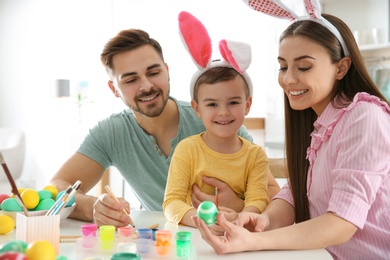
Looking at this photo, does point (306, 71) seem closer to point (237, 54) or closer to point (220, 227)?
point (237, 54)

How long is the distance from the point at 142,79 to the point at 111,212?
751 millimetres

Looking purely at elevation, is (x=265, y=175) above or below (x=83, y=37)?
below

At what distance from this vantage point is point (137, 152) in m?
2.18

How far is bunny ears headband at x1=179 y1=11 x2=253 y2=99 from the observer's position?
1.71 m

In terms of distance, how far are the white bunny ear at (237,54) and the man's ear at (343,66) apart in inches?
12.1

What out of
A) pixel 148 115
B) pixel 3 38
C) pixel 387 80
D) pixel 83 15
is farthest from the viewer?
pixel 3 38

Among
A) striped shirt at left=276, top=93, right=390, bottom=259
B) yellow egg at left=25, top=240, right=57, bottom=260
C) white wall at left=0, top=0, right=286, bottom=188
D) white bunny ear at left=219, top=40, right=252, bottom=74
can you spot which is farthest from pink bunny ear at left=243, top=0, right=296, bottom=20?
white wall at left=0, top=0, right=286, bottom=188

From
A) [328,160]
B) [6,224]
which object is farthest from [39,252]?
[328,160]

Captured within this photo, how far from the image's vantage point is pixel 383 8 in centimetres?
421

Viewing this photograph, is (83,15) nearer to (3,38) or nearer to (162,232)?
(3,38)

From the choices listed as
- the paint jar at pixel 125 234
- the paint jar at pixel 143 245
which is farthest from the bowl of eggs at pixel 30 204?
the paint jar at pixel 143 245

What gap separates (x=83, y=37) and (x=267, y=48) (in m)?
2.17

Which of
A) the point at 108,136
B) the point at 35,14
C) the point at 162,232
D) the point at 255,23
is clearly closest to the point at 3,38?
the point at 35,14

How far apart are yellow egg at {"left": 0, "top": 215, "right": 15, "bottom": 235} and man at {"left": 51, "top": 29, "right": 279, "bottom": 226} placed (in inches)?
23.3
